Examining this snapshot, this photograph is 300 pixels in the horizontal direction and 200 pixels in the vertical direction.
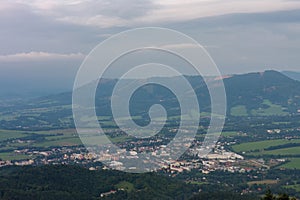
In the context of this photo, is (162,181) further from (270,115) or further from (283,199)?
(270,115)

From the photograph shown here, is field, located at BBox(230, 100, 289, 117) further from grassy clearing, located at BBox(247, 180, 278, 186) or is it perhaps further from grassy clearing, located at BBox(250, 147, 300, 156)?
grassy clearing, located at BBox(247, 180, 278, 186)

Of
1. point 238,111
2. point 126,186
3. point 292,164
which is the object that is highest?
point 126,186

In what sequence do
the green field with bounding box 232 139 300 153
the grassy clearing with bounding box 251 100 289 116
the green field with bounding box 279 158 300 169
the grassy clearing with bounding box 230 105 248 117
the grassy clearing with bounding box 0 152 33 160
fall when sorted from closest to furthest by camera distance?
the green field with bounding box 279 158 300 169 → the grassy clearing with bounding box 0 152 33 160 → the green field with bounding box 232 139 300 153 → the grassy clearing with bounding box 230 105 248 117 → the grassy clearing with bounding box 251 100 289 116

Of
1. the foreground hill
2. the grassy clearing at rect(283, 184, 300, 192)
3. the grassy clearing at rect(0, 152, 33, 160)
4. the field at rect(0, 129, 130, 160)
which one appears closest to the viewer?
the foreground hill

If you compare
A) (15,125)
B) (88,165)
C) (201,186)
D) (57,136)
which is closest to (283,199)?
(201,186)

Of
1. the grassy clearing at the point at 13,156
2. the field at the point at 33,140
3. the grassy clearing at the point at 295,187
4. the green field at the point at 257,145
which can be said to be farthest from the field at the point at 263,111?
the grassy clearing at the point at 295,187

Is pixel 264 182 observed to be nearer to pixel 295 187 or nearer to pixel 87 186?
pixel 295 187

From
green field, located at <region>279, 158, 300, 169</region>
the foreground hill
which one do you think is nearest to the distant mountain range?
green field, located at <region>279, 158, 300, 169</region>

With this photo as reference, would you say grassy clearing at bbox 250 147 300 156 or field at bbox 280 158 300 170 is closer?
field at bbox 280 158 300 170

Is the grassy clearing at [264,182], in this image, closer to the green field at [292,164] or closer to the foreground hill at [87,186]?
the foreground hill at [87,186]


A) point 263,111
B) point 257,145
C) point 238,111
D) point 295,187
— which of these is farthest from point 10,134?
point 295,187

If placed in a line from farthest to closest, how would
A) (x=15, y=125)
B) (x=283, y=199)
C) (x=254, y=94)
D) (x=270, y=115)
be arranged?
(x=254, y=94)
(x=270, y=115)
(x=15, y=125)
(x=283, y=199)
